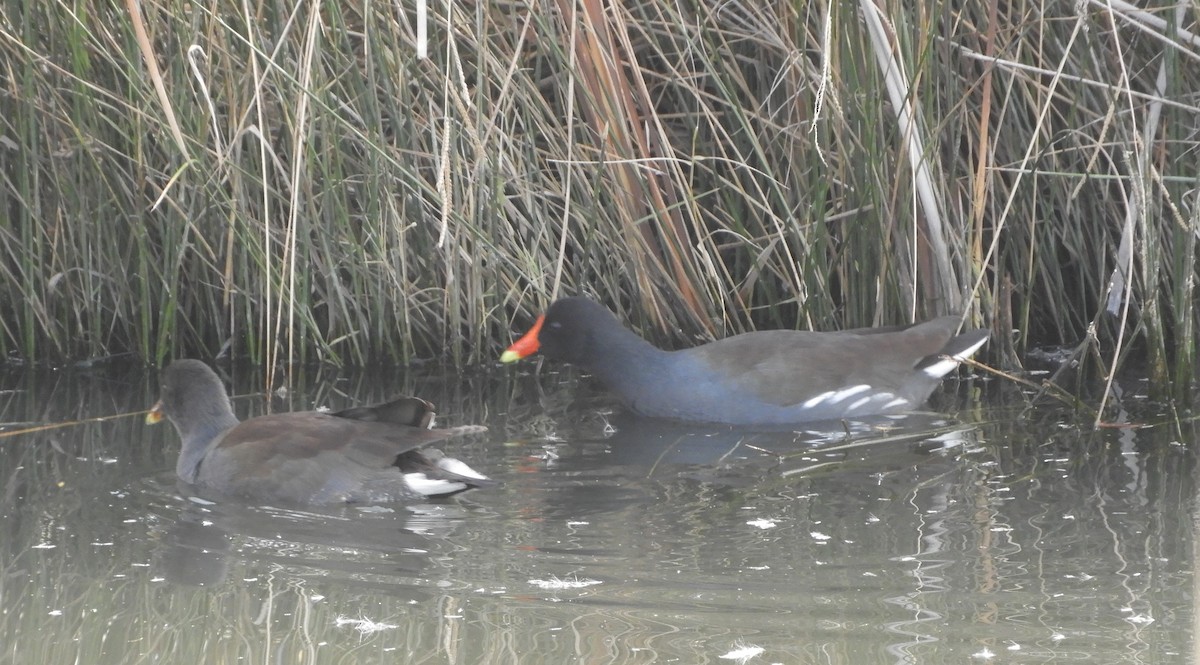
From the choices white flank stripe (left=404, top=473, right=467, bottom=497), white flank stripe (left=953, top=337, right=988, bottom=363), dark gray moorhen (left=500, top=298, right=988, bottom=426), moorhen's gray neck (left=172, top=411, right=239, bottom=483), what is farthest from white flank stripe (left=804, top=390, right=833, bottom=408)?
moorhen's gray neck (left=172, top=411, right=239, bottom=483)

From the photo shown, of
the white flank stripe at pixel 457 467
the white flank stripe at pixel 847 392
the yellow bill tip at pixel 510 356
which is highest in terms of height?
the yellow bill tip at pixel 510 356

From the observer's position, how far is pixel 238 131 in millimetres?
5312

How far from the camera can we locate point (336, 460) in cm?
446

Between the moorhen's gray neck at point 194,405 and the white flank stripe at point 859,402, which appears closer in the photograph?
the moorhen's gray neck at point 194,405

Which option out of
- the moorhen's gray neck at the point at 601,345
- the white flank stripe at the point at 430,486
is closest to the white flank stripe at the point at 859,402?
the moorhen's gray neck at the point at 601,345

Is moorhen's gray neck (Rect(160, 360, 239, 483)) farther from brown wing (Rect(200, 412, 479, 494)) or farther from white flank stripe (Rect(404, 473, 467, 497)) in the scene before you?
white flank stripe (Rect(404, 473, 467, 497))

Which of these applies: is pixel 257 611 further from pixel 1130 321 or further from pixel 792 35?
pixel 1130 321

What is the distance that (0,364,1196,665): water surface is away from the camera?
321cm

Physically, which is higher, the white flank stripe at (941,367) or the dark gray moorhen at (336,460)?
the white flank stripe at (941,367)

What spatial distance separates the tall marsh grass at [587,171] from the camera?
17.6 ft

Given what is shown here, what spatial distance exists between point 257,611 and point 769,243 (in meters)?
2.99

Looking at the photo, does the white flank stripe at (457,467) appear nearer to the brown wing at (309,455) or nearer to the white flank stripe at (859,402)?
the brown wing at (309,455)

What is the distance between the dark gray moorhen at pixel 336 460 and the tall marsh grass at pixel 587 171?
636 millimetres

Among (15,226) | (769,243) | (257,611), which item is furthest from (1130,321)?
(15,226)
